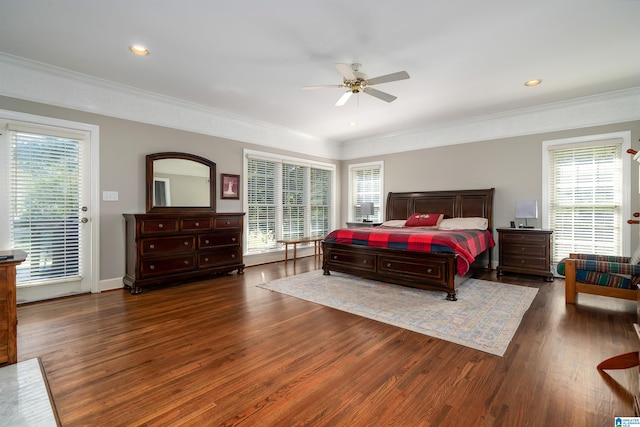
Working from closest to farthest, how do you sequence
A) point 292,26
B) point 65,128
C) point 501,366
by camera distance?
point 501,366, point 292,26, point 65,128

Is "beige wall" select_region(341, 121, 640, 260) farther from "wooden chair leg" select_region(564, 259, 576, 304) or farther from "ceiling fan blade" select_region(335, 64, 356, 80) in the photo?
"ceiling fan blade" select_region(335, 64, 356, 80)

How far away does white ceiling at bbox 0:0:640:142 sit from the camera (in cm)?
249

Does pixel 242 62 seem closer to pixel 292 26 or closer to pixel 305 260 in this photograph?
pixel 292 26

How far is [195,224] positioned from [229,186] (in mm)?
1166

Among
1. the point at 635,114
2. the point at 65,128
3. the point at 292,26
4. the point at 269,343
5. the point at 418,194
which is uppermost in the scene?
the point at 292,26

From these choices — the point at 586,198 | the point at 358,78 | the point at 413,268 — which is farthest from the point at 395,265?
the point at 586,198

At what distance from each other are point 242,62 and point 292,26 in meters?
0.92

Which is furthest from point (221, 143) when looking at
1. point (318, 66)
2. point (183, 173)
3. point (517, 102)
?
point (517, 102)

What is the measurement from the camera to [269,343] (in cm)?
247

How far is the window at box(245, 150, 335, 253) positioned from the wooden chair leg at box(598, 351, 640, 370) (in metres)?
5.02

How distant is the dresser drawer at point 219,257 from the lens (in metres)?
4.58

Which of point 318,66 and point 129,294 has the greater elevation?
point 318,66

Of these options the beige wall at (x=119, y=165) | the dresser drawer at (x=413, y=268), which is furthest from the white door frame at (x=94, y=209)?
the dresser drawer at (x=413, y=268)

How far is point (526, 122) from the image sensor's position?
509 cm
